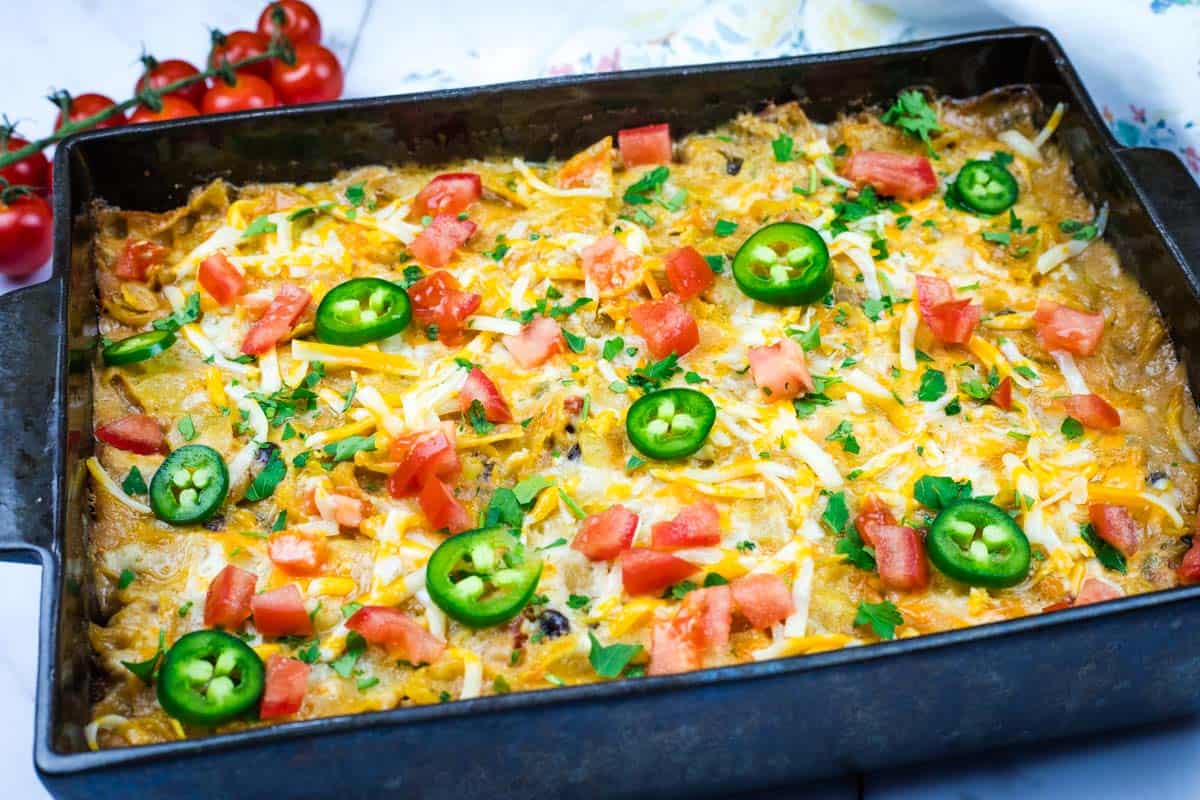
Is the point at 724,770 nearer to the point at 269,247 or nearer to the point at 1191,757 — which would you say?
the point at 1191,757

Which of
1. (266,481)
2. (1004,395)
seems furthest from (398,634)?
(1004,395)

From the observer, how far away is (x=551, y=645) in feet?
8.54

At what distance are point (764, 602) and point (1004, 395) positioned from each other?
812 millimetres

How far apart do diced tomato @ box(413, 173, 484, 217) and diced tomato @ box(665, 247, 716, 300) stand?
0.56 meters

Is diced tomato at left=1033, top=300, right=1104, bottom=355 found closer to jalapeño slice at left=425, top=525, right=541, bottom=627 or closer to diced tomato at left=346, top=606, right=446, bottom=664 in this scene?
jalapeño slice at left=425, top=525, right=541, bottom=627

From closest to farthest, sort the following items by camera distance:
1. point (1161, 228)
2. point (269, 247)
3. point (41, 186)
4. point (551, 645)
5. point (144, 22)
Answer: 1. point (551, 645)
2. point (1161, 228)
3. point (269, 247)
4. point (41, 186)
5. point (144, 22)

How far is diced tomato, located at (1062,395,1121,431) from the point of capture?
2980 millimetres

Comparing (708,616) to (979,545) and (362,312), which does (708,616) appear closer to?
(979,545)

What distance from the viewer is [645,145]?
3584 millimetres

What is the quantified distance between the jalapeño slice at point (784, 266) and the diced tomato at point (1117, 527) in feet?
2.68

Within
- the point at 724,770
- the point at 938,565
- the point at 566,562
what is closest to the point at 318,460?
the point at 566,562

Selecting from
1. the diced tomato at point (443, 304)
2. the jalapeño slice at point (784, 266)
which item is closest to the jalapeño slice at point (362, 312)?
the diced tomato at point (443, 304)

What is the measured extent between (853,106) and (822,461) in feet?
4.05

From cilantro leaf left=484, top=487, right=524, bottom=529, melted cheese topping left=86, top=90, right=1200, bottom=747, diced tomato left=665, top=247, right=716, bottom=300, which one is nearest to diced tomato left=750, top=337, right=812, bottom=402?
melted cheese topping left=86, top=90, right=1200, bottom=747
